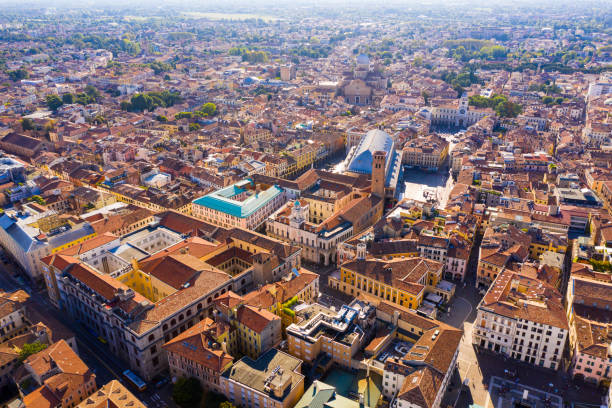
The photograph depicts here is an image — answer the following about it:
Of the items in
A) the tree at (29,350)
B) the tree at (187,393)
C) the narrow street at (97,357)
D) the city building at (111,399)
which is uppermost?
the city building at (111,399)

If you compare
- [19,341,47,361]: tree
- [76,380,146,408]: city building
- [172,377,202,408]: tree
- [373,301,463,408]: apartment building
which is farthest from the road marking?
[373,301,463,408]: apartment building

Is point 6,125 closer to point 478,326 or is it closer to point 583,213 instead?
point 478,326

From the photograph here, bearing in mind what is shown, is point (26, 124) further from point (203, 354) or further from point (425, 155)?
point (203, 354)

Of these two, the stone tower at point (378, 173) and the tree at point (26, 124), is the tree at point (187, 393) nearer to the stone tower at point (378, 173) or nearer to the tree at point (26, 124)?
the stone tower at point (378, 173)

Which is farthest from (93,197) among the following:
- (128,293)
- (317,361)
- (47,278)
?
(317,361)

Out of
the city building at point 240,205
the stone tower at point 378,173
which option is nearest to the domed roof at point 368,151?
the stone tower at point 378,173

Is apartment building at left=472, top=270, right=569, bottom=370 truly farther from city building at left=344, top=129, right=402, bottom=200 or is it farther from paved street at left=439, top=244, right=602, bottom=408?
city building at left=344, top=129, right=402, bottom=200
